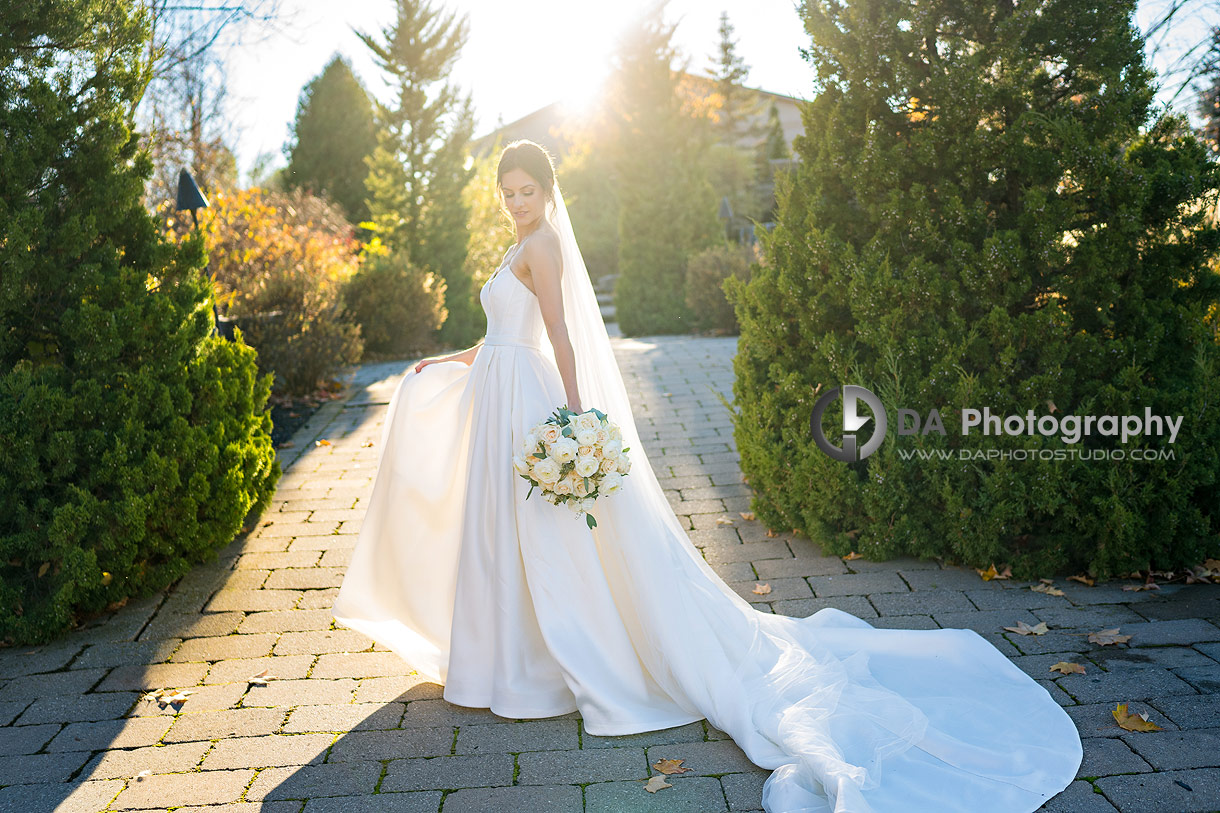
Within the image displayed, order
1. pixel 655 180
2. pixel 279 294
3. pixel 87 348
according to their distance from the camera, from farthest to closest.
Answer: pixel 655 180 < pixel 279 294 < pixel 87 348

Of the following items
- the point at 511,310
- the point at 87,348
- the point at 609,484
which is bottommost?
the point at 609,484

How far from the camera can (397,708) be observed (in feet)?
11.8

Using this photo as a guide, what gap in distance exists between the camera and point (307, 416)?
956 cm

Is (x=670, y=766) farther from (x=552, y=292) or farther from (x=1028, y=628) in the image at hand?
(x=1028, y=628)

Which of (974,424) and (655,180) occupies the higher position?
(655,180)

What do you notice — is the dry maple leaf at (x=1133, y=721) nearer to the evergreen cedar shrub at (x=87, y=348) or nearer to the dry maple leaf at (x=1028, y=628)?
the dry maple leaf at (x=1028, y=628)

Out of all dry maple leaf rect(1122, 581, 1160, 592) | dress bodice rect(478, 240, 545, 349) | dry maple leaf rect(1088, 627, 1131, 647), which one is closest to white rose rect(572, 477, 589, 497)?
dress bodice rect(478, 240, 545, 349)

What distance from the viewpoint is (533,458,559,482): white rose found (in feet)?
10.7

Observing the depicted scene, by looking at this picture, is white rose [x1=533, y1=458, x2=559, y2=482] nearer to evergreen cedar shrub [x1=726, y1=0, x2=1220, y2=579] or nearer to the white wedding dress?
the white wedding dress

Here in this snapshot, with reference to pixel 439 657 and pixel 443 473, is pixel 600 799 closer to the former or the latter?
pixel 439 657

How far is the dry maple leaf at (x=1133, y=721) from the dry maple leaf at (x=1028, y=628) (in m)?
0.76

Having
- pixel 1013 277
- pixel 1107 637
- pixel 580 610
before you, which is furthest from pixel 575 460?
pixel 1013 277

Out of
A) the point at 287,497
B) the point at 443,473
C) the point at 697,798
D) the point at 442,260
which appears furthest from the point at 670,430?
the point at 442,260

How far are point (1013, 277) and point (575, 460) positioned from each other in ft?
9.28
